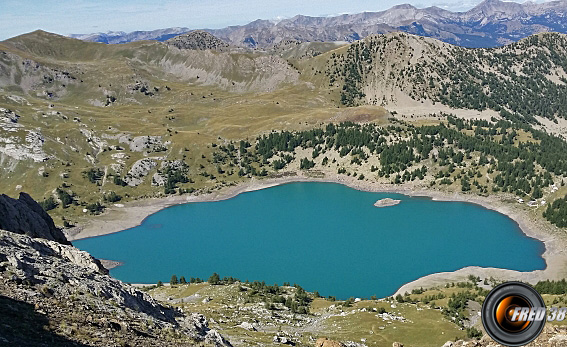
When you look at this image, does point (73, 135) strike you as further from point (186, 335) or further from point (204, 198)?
point (186, 335)

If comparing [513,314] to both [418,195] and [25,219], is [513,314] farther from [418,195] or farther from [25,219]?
[418,195]

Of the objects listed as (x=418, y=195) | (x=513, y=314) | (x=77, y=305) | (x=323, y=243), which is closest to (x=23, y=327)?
(x=77, y=305)

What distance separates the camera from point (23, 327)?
872 inches

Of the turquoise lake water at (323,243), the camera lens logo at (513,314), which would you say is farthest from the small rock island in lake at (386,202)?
the camera lens logo at (513,314)

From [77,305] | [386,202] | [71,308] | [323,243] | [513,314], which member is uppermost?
[513,314]

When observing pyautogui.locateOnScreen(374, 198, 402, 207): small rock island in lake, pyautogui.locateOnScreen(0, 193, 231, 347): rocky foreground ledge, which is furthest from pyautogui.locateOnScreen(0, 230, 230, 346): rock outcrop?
pyautogui.locateOnScreen(374, 198, 402, 207): small rock island in lake

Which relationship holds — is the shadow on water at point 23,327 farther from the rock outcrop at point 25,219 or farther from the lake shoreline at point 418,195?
the lake shoreline at point 418,195

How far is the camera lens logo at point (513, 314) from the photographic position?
1211 cm

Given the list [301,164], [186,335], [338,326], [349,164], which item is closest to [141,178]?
[301,164]

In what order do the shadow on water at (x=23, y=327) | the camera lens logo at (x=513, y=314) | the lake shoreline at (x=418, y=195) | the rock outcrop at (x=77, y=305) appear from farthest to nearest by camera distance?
the lake shoreline at (x=418, y=195), the rock outcrop at (x=77, y=305), the shadow on water at (x=23, y=327), the camera lens logo at (x=513, y=314)

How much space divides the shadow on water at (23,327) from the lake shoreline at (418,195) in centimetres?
7803

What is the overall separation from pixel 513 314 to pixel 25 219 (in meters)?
51.8

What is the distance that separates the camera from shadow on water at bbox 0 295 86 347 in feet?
68.2

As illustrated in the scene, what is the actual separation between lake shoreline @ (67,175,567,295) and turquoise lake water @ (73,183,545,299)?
2951 millimetres
